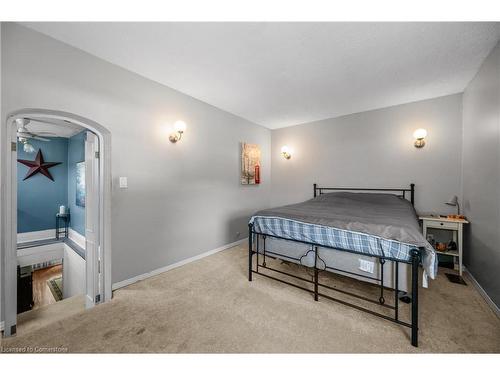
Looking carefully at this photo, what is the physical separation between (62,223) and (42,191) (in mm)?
866

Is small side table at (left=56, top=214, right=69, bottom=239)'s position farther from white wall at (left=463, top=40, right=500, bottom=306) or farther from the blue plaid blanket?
white wall at (left=463, top=40, right=500, bottom=306)

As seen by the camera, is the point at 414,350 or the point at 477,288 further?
the point at 477,288

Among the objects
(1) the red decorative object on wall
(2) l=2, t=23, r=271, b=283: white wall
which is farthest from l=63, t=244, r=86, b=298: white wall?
(2) l=2, t=23, r=271, b=283: white wall

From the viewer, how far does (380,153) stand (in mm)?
3680

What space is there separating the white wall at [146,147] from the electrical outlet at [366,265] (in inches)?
96.1

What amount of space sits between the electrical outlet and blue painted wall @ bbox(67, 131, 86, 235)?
16.6ft

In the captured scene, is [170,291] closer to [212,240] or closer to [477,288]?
[212,240]

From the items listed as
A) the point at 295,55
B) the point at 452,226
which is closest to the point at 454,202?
the point at 452,226

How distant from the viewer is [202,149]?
3.35 meters

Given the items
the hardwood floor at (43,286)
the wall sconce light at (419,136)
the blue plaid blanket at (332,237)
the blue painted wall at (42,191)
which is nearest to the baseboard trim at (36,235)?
the blue painted wall at (42,191)

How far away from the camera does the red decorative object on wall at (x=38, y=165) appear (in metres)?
4.28

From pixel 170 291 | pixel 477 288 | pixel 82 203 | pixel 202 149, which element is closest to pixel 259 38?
pixel 202 149

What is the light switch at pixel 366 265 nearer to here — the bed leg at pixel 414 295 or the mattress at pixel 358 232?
the mattress at pixel 358 232
